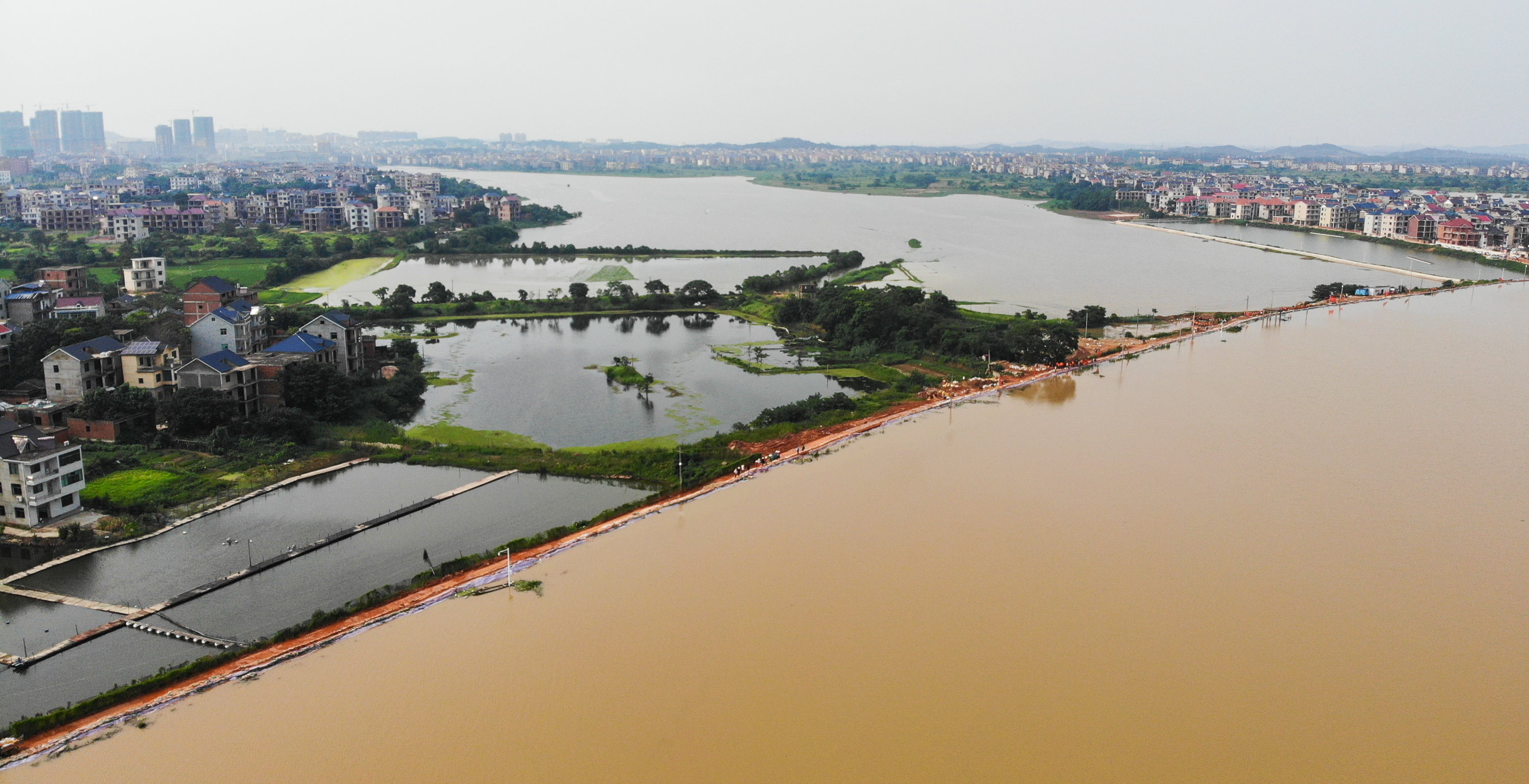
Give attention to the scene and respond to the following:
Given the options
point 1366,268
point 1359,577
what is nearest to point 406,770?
point 1359,577

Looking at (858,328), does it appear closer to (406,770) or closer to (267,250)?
(406,770)

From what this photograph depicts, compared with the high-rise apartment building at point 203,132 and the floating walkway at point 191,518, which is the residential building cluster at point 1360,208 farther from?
the high-rise apartment building at point 203,132

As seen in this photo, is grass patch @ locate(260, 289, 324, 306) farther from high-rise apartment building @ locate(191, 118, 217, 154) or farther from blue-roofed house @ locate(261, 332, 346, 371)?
high-rise apartment building @ locate(191, 118, 217, 154)

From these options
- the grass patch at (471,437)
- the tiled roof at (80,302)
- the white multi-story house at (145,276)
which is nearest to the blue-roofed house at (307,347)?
the grass patch at (471,437)

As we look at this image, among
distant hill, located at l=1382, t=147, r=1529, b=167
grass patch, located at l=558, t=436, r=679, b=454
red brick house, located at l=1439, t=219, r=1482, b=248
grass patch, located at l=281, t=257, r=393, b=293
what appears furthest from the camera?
distant hill, located at l=1382, t=147, r=1529, b=167

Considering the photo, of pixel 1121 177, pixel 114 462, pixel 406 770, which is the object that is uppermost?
pixel 1121 177

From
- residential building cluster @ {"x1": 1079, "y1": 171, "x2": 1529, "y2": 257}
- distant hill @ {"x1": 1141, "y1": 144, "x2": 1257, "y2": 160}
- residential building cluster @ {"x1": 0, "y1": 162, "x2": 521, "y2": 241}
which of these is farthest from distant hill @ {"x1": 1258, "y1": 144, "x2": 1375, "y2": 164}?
residential building cluster @ {"x1": 0, "y1": 162, "x2": 521, "y2": 241}

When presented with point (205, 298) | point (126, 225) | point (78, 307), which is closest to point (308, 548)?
point (205, 298)
